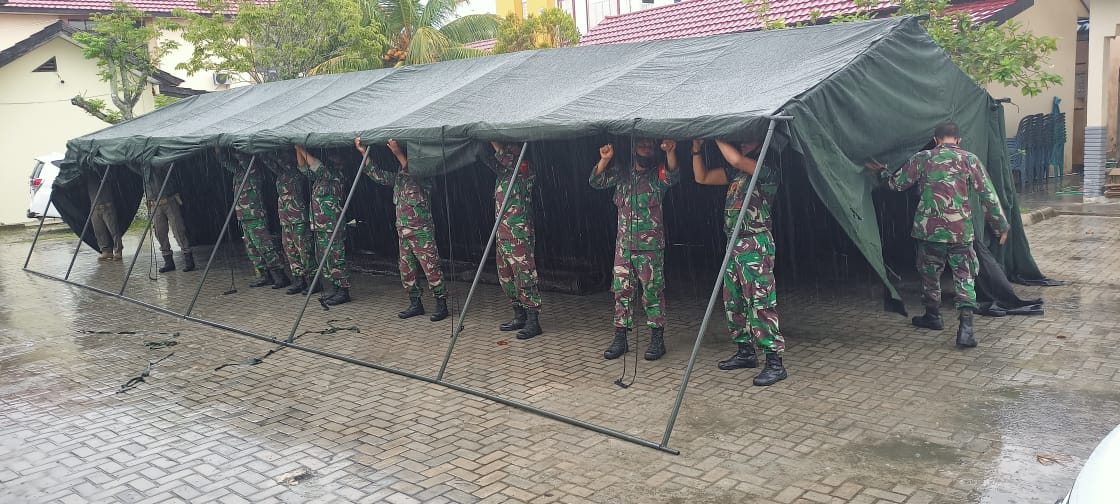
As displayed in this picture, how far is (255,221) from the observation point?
32.2ft

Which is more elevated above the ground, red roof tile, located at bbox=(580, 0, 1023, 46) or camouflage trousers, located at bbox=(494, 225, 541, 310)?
red roof tile, located at bbox=(580, 0, 1023, 46)

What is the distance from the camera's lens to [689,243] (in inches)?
364

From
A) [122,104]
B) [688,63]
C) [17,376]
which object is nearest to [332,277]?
[17,376]

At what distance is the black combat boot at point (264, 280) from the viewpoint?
10.3 m

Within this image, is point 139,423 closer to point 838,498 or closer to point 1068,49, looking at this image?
point 838,498

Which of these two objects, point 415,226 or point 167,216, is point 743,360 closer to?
point 415,226

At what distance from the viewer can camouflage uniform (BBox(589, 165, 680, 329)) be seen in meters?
6.24

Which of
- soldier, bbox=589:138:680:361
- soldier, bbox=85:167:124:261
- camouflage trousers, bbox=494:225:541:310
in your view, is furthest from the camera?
soldier, bbox=85:167:124:261

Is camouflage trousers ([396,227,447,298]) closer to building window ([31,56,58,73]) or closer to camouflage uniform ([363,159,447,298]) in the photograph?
camouflage uniform ([363,159,447,298])

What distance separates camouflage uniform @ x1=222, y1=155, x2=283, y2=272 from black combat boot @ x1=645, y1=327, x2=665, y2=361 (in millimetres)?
5206

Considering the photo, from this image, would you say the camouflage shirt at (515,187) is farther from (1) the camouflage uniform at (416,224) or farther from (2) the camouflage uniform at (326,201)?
(2) the camouflage uniform at (326,201)

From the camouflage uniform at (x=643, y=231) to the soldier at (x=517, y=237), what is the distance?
40.3 inches

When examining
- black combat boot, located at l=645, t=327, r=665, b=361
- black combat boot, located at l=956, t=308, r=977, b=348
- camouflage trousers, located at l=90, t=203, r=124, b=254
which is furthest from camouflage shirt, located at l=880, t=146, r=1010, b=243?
camouflage trousers, located at l=90, t=203, r=124, b=254

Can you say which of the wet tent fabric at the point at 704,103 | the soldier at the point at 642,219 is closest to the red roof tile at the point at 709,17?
the wet tent fabric at the point at 704,103
